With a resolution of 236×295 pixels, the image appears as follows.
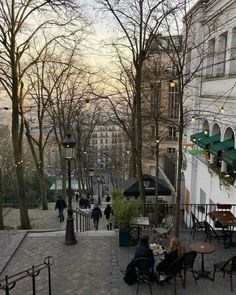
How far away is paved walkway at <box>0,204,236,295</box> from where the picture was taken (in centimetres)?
794

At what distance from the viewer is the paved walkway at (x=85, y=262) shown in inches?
313

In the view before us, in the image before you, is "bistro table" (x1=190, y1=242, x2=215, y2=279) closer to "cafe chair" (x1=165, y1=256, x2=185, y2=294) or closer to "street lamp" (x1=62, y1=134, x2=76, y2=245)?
"cafe chair" (x1=165, y1=256, x2=185, y2=294)

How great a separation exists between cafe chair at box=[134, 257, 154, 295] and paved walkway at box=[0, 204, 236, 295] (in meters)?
0.23

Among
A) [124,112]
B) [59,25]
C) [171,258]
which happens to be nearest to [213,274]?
[171,258]

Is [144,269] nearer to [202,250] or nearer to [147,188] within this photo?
[202,250]

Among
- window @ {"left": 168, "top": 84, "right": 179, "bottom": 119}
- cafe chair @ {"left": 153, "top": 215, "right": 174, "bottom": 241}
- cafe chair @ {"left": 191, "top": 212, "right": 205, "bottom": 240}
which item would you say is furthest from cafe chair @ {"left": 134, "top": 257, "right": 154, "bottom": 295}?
window @ {"left": 168, "top": 84, "right": 179, "bottom": 119}

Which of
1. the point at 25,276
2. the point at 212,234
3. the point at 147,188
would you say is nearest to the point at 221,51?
the point at 147,188

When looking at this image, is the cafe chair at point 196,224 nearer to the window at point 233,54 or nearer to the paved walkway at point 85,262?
the paved walkway at point 85,262

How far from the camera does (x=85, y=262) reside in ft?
31.6

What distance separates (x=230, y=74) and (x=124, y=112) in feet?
39.1

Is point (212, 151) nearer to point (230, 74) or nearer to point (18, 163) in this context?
point (230, 74)

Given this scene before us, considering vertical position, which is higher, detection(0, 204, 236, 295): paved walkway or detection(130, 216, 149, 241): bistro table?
detection(130, 216, 149, 241): bistro table

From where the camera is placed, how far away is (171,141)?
47.6 meters

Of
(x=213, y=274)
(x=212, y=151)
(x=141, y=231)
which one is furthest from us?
(x=212, y=151)
